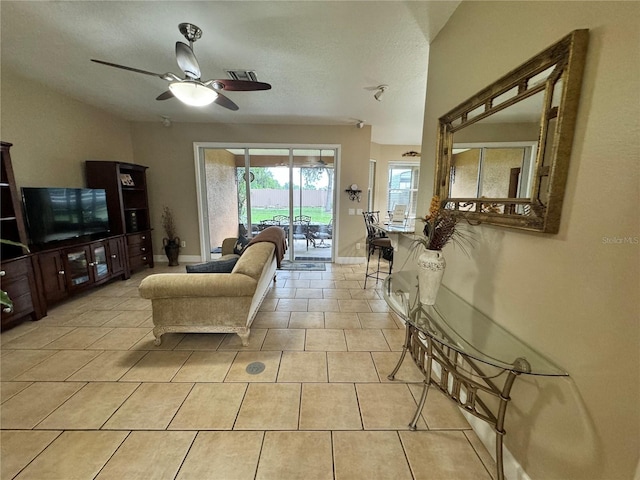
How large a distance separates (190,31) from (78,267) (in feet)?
9.94

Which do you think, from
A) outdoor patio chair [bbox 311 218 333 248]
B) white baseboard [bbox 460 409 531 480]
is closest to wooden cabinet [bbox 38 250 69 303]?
outdoor patio chair [bbox 311 218 333 248]

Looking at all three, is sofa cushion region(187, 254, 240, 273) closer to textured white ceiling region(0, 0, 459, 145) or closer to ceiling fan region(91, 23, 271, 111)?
ceiling fan region(91, 23, 271, 111)

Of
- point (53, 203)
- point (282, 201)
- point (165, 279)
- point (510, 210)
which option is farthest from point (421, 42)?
point (53, 203)

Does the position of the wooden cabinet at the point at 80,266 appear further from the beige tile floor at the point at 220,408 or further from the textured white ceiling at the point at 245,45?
the textured white ceiling at the point at 245,45

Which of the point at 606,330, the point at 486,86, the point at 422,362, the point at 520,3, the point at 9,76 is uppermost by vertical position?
the point at 9,76

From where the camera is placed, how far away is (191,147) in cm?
468

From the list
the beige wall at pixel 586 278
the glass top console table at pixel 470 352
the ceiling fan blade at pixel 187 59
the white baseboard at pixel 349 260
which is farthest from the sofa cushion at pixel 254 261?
the white baseboard at pixel 349 260

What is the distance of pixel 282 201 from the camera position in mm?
5023

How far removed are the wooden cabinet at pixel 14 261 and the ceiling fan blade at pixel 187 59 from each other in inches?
75.1

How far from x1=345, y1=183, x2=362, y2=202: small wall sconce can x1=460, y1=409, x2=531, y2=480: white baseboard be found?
12.4ft

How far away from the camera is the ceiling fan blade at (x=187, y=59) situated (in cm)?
179

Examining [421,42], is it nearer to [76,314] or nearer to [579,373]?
[579,373]

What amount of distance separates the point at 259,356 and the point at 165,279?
102 cm

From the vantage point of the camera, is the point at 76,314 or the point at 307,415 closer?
the point at 307,415
